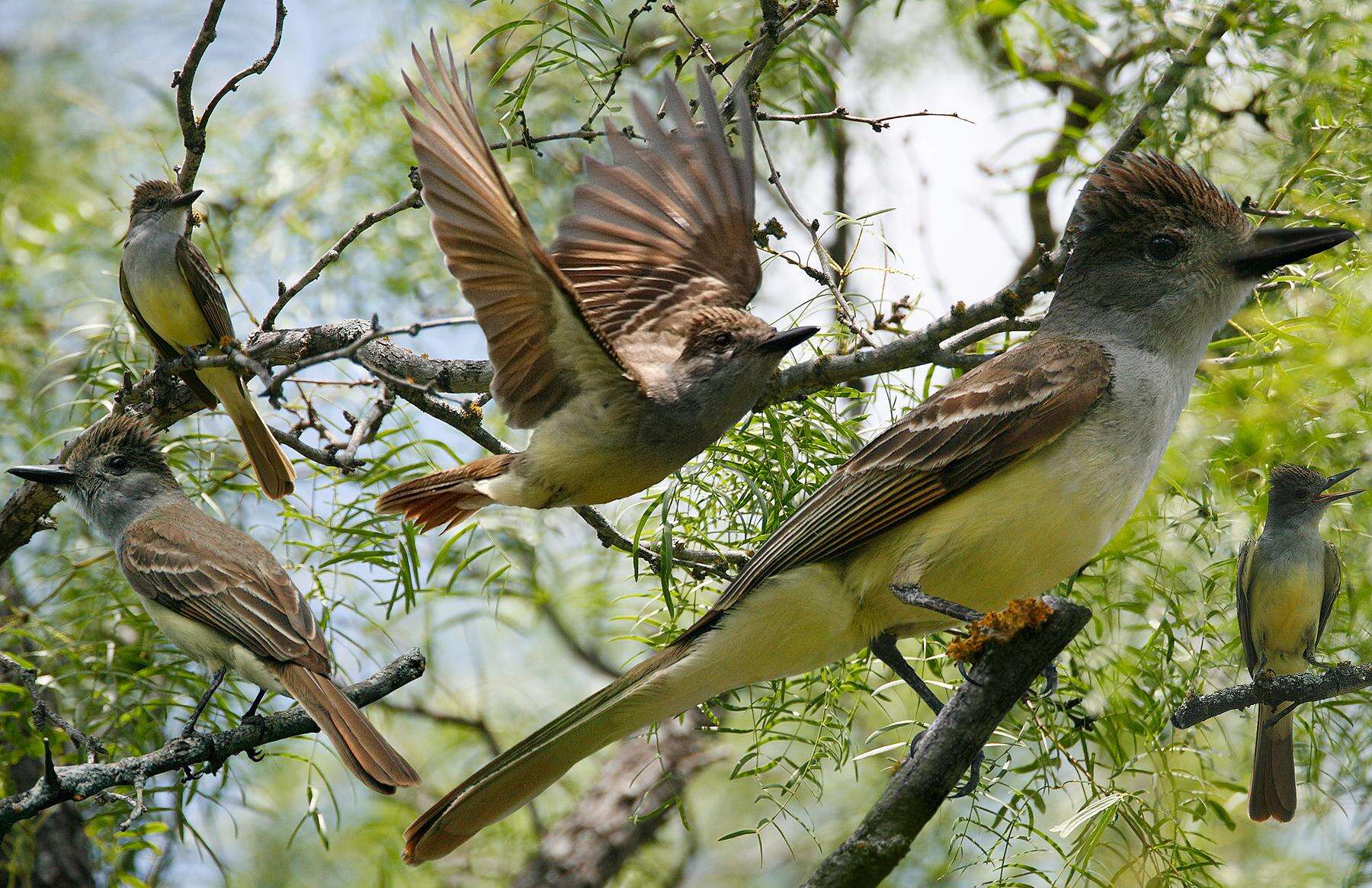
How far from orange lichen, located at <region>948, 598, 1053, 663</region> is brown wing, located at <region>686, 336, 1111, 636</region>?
2.48ft

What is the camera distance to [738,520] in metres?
4.83

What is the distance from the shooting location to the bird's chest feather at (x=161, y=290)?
613 centimetres

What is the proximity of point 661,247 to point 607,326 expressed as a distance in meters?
0.39

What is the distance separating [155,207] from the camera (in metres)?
6.47

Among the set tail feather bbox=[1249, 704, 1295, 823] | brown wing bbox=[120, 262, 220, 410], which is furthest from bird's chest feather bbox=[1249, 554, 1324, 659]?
brown wing bbox=[120, 262, 220, 410]

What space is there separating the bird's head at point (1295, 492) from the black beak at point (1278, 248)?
83 cm

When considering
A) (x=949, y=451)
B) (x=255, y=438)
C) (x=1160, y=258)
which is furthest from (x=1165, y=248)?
(x=255, y=438)

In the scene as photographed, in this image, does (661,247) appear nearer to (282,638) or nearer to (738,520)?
(738,520)

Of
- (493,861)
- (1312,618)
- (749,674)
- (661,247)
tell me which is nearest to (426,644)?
(493,861)

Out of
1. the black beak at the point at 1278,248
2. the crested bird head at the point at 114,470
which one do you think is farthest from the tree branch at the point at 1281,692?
the crested bird head at the point at 114,470

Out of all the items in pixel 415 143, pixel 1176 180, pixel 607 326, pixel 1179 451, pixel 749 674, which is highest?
pixel 607 326

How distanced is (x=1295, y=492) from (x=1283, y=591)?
0.35 meters

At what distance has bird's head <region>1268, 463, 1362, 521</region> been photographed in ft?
14.6

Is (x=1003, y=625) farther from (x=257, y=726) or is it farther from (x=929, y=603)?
(x=257, y=726)
